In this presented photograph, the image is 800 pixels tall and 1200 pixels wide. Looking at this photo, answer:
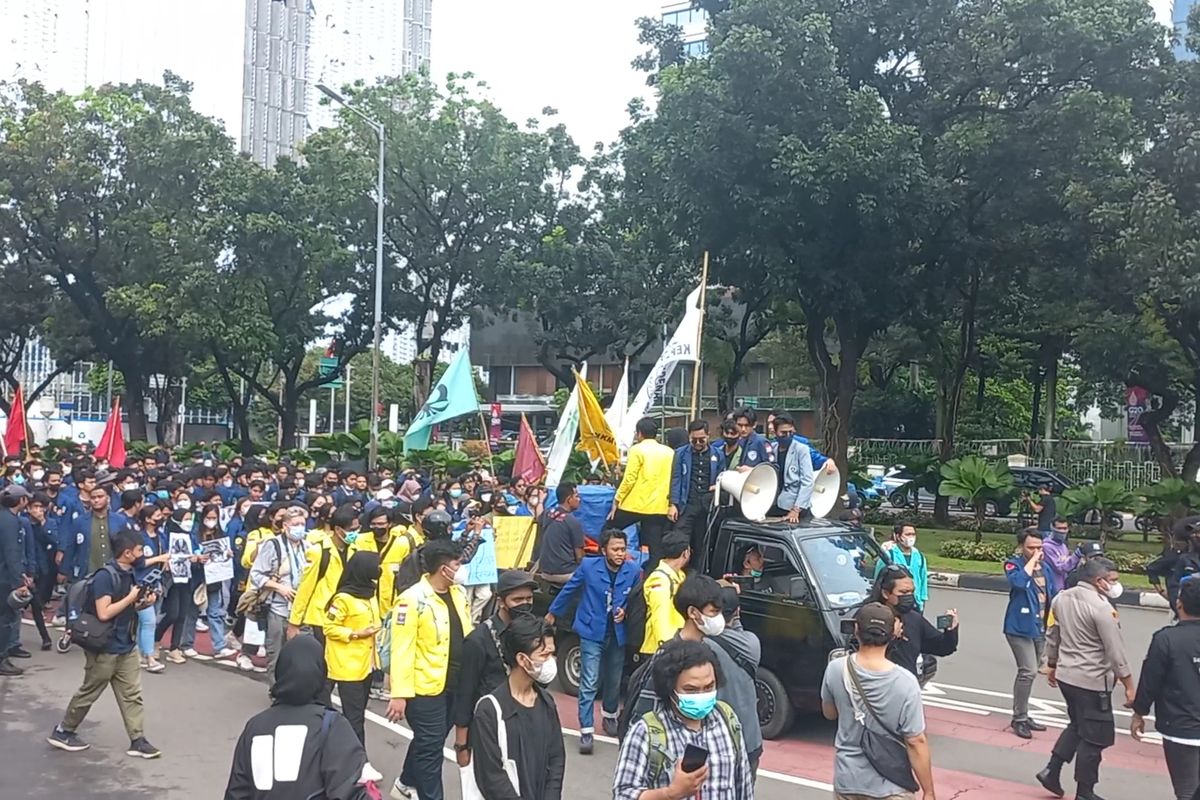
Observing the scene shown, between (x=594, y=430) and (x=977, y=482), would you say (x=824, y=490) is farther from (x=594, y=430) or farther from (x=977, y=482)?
(x=977, y=482)

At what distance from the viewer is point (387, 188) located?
31.9 metres

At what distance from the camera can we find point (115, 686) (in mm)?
7410

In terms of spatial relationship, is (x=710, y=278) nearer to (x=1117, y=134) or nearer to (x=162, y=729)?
(x=1117, y=134)

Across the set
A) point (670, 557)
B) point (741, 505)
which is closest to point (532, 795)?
point (670, 557)

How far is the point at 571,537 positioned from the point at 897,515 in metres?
21.0

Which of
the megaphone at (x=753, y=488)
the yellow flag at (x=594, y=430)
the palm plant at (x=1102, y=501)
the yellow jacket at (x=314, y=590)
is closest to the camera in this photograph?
the yellow jacket at (x=314, y=590)

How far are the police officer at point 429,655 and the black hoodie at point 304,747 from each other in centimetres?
179

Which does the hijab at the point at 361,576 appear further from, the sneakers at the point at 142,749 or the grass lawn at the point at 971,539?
the grass lawn at the point at 971,539

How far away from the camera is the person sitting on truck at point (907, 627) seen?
6.33 meters

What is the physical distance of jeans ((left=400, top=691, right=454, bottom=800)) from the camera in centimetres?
570

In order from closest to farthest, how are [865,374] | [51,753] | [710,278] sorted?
[51,753] → [710,278] → [865,374]

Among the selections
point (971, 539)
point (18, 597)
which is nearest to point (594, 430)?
point (18, 597)

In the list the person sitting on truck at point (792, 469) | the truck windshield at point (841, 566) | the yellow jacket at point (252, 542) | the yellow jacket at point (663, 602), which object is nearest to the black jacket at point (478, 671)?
the yellow jacket at point (663, 602)

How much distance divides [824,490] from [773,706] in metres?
2.00
